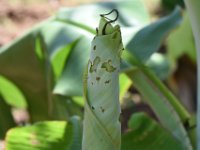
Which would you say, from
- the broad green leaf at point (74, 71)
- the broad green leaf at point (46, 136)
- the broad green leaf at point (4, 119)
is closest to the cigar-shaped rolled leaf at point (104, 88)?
the broad green leaf at point (46, 136)

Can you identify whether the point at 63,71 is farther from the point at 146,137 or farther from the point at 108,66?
the point at 108,66

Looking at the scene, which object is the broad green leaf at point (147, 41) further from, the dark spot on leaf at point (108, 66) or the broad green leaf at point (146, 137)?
the dark spot on leaf at point (108, 66)

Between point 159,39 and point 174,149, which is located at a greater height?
point 159,39

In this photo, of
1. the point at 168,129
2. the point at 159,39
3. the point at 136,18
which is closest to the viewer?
the point at 168,129

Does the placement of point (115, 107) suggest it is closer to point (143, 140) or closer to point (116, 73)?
point (116, 73)

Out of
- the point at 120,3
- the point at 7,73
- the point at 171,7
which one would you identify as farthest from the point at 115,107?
the point at 171,7

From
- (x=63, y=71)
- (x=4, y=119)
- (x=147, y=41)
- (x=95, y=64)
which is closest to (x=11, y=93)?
(x=4, y=119)
